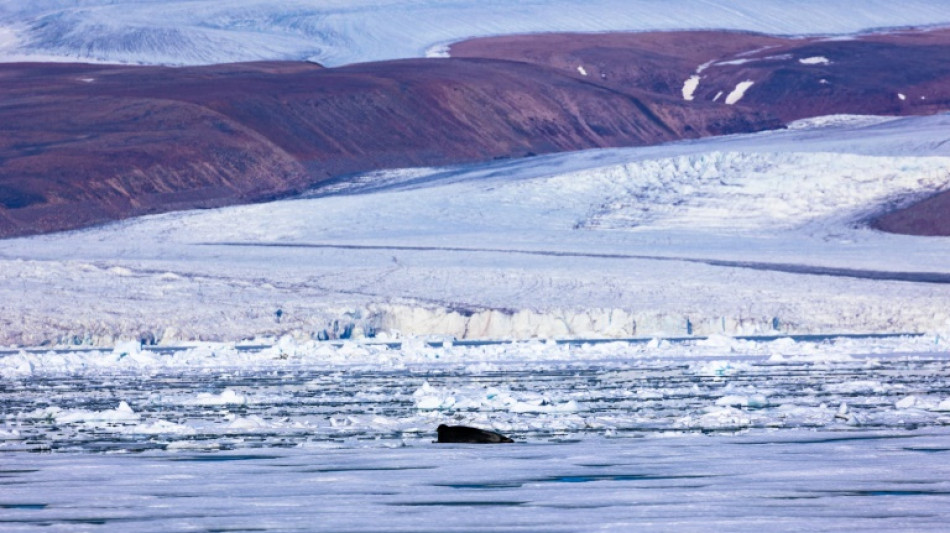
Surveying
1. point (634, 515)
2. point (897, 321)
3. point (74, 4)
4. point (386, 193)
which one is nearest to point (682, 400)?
point (634, 515)

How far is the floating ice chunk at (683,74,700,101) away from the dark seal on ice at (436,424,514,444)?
4321 centimetres

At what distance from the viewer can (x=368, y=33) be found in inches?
2377

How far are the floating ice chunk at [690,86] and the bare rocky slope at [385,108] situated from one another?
8cm

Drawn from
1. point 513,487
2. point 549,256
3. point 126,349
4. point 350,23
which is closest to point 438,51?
point 350,23

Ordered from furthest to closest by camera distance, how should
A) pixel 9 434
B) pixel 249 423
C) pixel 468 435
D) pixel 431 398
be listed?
pixel 431 398 → pixel 249 423 → pixel 9 434 → pixel 468 435

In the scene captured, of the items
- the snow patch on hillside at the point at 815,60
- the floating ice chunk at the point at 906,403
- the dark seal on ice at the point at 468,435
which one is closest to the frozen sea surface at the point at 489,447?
the floating ice chunk at the point at 906,403

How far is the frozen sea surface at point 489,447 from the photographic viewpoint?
641cm

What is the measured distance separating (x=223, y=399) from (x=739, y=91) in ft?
131

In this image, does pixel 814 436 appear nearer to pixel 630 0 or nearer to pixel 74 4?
pixel 630 0

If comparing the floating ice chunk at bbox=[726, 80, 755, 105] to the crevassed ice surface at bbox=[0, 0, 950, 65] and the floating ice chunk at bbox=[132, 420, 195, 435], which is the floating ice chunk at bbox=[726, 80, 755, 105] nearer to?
the crevassed ice surface at bbox=[0, 0, 950, 65]

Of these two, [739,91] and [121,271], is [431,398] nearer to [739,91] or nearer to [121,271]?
[121,271]

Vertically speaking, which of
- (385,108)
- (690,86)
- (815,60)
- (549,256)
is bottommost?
(549,256)

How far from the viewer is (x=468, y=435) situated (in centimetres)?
905

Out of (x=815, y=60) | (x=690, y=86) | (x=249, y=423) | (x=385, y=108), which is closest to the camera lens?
(x=249, y=423)
